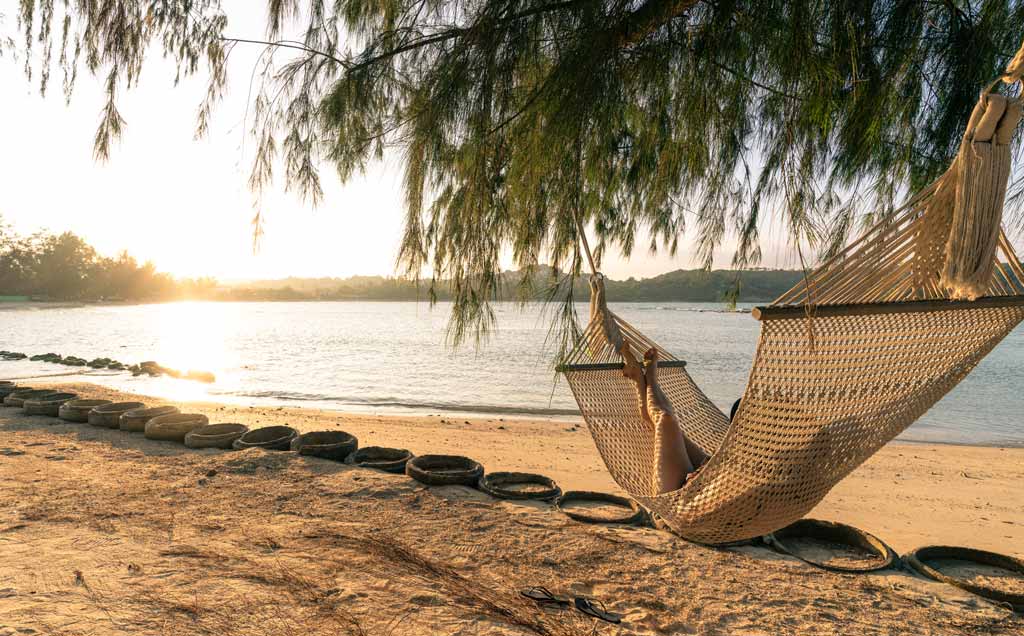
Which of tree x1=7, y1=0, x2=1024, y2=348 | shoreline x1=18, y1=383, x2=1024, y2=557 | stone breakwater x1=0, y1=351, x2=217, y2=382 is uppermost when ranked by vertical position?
tree x1=7, y1=0, x2=1024, y2=348

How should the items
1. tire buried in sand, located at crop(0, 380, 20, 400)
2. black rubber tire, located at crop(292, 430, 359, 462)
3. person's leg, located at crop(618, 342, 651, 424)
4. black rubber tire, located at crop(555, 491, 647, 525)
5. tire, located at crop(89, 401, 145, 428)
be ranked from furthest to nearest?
tire buried in sand, located at crop(0, 380, 20, 400) → tire, located at crop(89, 401, 145, 428) → black rubber tire, located at crop(292, 430, 359, 462) → black rubber tire, located at crop(555, 491, 647, 525) → person's leg, located at crop(618, 342, 651, 424)

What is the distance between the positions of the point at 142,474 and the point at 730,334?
23.6 metres

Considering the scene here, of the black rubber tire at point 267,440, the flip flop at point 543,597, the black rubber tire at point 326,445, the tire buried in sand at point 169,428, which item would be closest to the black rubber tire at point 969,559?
the flip flop at point 543,597

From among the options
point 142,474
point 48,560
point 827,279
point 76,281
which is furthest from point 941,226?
point 76,281

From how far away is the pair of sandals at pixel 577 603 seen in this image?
1703 millimetres

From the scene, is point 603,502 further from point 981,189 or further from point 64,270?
point 64,270

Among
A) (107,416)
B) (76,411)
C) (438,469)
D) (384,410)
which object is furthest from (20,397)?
(438,469)

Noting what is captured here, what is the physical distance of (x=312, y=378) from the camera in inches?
442

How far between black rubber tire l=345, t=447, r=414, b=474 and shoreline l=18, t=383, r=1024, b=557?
0.98 metres

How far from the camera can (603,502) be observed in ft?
9.30

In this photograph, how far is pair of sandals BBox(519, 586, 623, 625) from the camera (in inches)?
67.1

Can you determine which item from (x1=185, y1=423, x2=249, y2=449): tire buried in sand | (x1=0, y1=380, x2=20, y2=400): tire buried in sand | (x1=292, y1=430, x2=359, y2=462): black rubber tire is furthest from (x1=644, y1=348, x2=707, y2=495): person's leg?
(x1=0, y1=380, x2=20, y2=400): tire buried in sand

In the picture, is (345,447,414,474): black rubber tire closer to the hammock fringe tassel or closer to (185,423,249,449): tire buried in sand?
(185,423,249,449): tire buried in sand

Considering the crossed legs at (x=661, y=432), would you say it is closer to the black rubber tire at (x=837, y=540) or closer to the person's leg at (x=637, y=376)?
the person's leg at (x=637, y=376)
